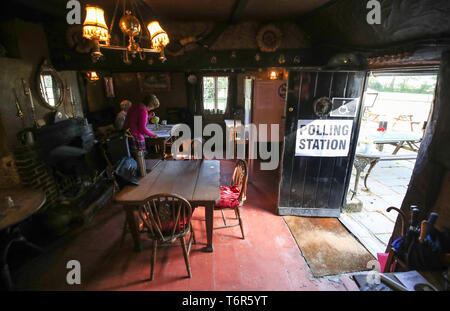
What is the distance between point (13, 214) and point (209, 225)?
1.81 meters

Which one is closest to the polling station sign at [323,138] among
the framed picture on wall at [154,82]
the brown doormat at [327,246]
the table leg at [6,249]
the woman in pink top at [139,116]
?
the brown doormat at [327,246]

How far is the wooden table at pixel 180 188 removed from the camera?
6.89ft

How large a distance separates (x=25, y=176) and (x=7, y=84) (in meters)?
1.18

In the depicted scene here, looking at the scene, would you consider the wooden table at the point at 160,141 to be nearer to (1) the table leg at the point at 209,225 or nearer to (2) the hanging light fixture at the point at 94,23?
(1) the table leg at the point at 209,225

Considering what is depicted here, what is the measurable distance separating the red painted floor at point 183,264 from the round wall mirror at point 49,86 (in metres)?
2.05

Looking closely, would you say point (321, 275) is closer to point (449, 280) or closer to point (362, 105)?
point (449, 280)

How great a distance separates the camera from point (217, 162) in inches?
116

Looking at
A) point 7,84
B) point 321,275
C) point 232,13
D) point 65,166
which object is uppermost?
point 232,13

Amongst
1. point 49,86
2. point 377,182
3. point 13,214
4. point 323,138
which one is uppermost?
point 49,86

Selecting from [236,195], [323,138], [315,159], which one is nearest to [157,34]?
[236,195]

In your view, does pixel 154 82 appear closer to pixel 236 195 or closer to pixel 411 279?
pixel 236 195

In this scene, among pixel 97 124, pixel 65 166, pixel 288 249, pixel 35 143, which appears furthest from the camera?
pixel 97 124

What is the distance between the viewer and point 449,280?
1.22 m
